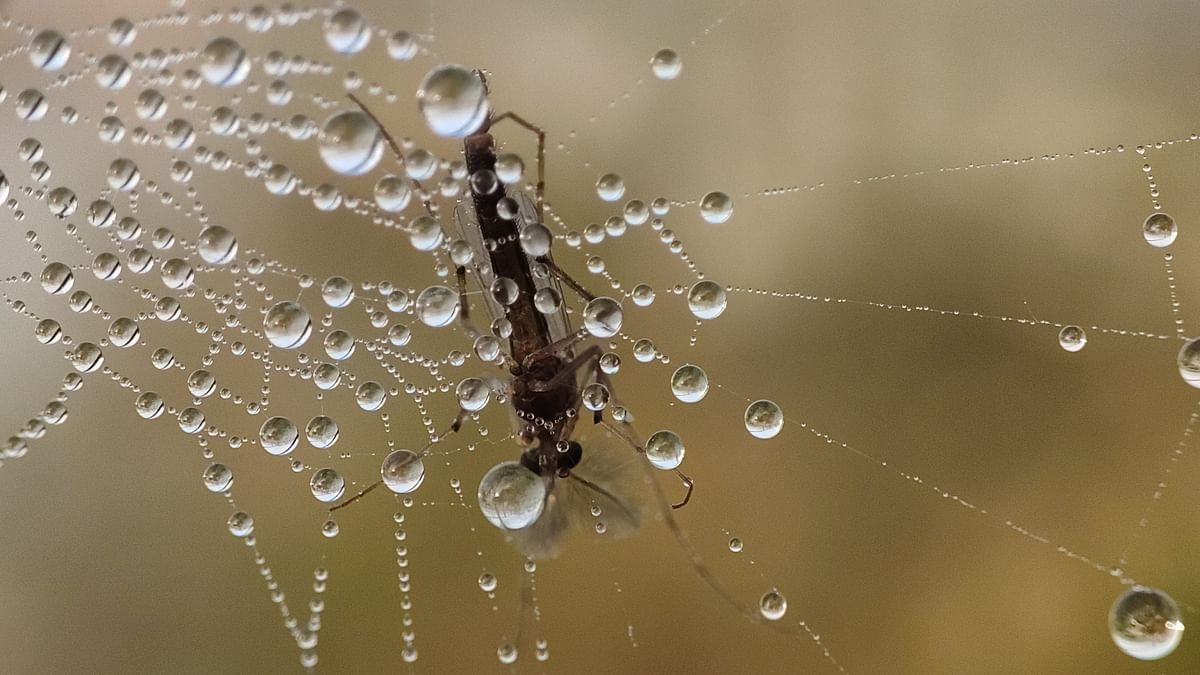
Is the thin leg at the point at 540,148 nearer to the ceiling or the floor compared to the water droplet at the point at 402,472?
nearer to the ceiling

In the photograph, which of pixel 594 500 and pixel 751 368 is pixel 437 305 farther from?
pixel 751 368

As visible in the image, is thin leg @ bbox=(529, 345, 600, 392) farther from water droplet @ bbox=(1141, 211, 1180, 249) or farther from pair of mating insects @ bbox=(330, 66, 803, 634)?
water droplet @ bbox=(1141, 211, 1180, 249)

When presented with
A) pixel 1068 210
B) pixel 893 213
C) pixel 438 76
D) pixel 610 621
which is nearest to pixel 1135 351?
pixel 1068 210

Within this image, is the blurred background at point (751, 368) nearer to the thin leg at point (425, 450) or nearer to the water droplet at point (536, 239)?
the thin leg at point (425, 450)

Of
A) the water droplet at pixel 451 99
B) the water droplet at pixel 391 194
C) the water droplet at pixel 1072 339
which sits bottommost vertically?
the water droplet at pixel 1072 339

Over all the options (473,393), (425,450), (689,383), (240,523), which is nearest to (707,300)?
(689,383)

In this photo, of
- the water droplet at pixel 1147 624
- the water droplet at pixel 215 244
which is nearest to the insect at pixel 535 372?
the water droplet at pixel 215 244
